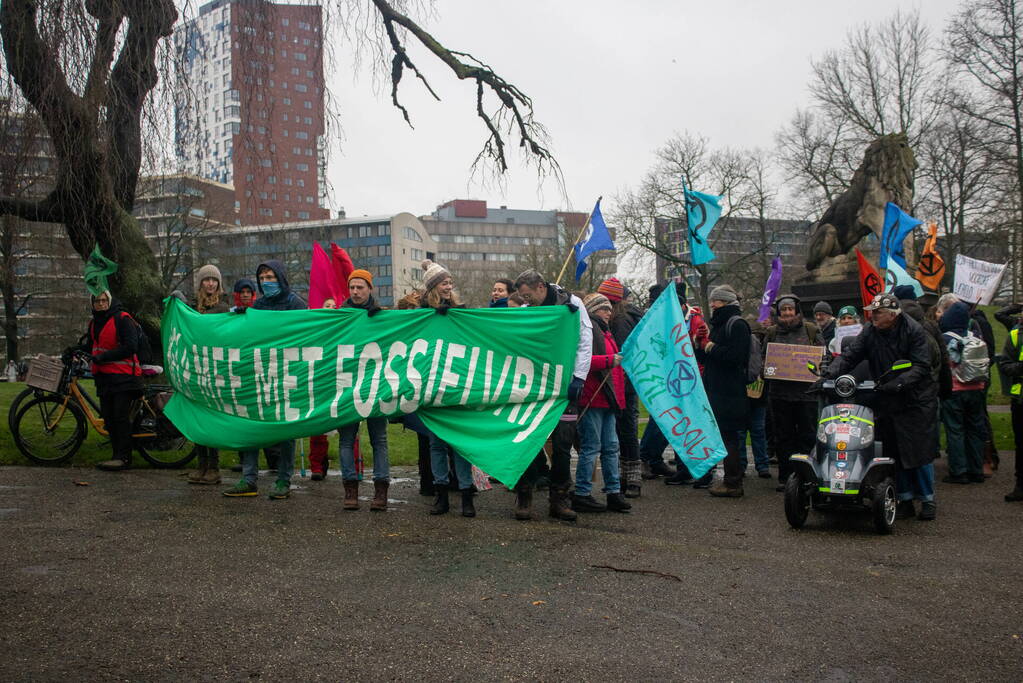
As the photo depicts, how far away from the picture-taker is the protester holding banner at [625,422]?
354 inches

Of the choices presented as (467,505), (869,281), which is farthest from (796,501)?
(869,281)

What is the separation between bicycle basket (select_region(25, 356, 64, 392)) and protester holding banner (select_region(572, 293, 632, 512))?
214 inches

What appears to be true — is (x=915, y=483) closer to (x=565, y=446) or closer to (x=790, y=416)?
(x=790, y=416)

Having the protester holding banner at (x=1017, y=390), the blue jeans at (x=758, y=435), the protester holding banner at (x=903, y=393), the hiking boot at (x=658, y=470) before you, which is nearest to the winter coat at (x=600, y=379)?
the protester holding banner at (x=903, y=393)

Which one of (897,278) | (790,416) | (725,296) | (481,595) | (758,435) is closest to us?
(481,595)

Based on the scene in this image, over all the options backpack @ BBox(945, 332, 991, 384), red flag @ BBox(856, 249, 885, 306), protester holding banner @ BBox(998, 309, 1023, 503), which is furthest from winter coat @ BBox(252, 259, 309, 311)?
red flag @ BBox(856, 249, 885, 306)

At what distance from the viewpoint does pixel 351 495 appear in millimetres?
7602

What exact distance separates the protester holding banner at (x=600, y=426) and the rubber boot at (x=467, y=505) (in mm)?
1009

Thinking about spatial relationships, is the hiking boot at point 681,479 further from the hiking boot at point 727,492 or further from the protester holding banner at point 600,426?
the protester holding banner at point 600,426

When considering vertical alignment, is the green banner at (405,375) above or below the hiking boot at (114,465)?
above

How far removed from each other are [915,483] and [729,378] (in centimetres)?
198

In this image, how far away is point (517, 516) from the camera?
752 centimetres

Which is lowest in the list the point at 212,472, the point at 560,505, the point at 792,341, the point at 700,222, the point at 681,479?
the point at 681,479

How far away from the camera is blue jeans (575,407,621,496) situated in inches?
313
